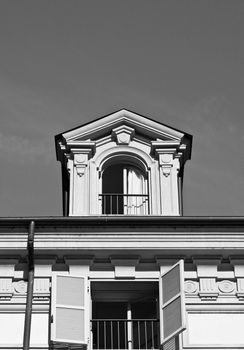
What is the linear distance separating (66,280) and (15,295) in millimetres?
1070

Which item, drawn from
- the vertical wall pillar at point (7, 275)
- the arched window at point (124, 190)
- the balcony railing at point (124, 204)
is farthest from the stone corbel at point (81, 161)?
the vertical wall pillar at point (7, 275)

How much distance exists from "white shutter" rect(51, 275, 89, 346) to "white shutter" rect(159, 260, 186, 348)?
1.52 m

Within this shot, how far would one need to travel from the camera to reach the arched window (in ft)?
76.3

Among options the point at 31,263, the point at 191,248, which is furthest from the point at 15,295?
the point at 191,248

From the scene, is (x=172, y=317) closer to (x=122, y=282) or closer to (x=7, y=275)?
(x=122, y=282)

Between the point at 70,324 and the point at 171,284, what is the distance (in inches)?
86.1

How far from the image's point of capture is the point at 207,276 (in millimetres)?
21125

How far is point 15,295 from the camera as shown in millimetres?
20797

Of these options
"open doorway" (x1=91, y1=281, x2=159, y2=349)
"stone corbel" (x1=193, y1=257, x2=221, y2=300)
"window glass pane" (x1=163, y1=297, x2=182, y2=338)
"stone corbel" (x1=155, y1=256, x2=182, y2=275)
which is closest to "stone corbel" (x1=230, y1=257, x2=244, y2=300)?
"stone corbel" (x1=193, y1=257, x2=221, y2=300)

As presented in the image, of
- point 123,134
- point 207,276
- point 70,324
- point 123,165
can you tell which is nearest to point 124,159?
point 123,165

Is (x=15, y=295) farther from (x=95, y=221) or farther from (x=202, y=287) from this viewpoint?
(x=202, y=287)

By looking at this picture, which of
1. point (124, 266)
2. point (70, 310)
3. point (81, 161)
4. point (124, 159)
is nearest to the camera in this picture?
point (70, 310)

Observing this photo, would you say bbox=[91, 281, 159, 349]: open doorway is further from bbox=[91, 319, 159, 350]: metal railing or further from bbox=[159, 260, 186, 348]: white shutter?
bbox=[159, 260, 186, 348]: white shutter

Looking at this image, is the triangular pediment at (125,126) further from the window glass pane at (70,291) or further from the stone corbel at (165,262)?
the window glass pane at (70,291)
